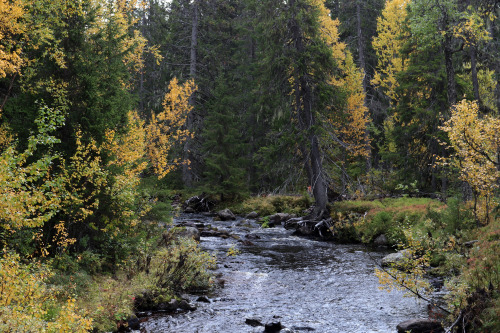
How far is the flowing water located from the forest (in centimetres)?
99

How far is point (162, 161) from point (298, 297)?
10.3m

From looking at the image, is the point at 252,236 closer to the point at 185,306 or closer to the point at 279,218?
the point at 279,218

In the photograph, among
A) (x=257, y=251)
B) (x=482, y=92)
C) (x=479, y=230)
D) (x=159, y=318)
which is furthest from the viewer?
(x=482, y=92)

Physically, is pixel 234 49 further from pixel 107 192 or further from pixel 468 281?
pixel 468 281

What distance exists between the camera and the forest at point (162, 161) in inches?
277

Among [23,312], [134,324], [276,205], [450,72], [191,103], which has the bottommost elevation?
[134,324]

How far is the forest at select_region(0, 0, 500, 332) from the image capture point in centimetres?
704

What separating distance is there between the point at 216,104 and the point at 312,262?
735 inches

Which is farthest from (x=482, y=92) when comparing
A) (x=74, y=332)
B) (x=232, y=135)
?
(x=74, y=332)

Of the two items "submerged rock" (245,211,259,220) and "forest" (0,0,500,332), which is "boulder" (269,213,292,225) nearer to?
"submerged rock" (245,211,259,220)

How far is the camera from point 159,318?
8320mm

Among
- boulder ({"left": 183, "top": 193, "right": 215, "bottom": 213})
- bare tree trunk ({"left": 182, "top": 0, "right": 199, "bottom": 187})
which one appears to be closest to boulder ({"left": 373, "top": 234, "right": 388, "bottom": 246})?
boulder ({"left": 183, "top": 193, "right": 215, "bottom": 213})

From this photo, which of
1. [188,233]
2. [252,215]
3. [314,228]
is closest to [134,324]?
[188,233]

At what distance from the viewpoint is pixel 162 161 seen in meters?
17.9
